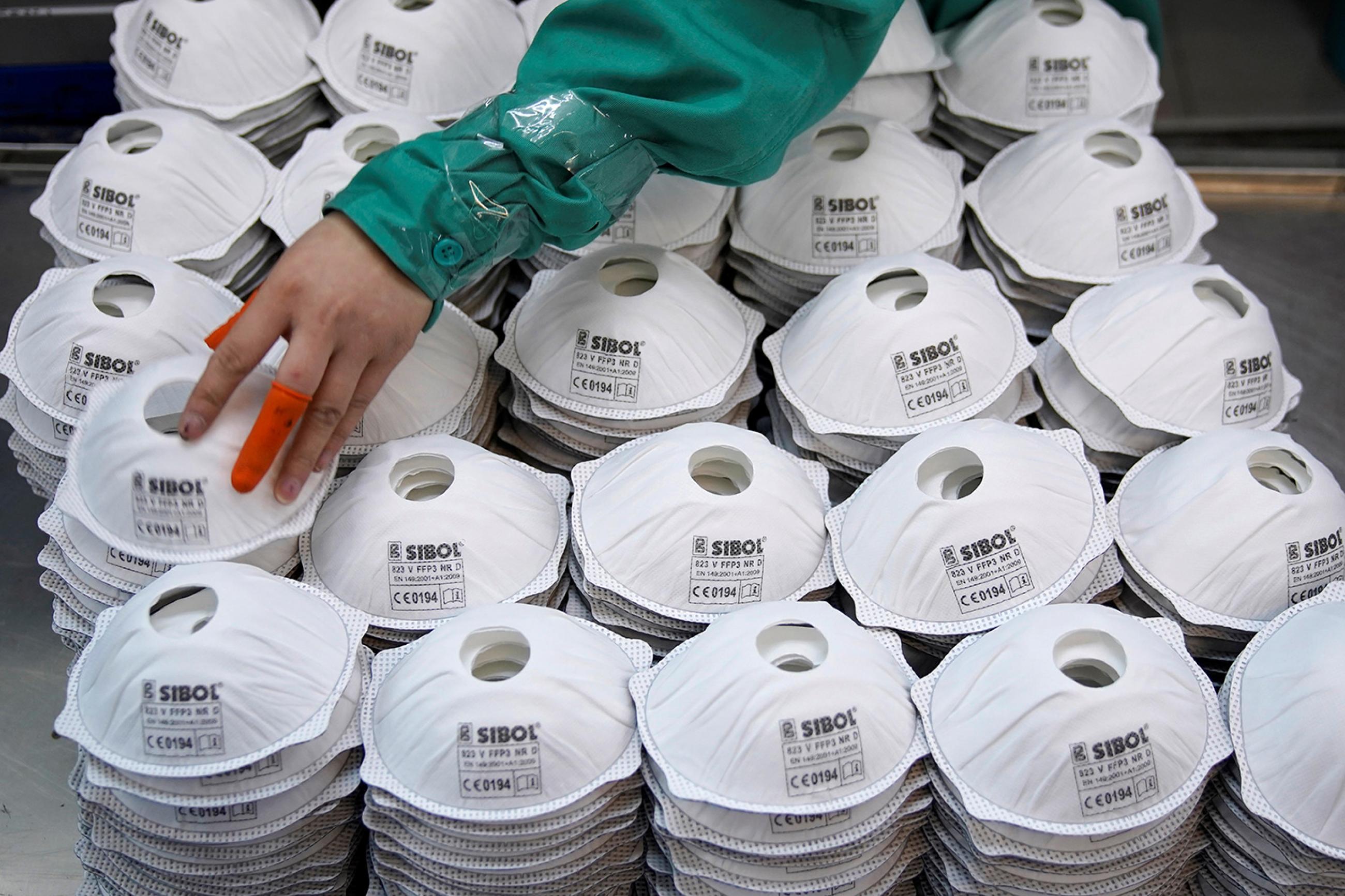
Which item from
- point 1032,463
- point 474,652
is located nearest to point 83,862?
point 474,652

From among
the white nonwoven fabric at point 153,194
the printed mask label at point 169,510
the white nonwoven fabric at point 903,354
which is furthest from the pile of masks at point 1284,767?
the white nonwoven fabric at point 153,194

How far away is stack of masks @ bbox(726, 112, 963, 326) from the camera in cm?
145

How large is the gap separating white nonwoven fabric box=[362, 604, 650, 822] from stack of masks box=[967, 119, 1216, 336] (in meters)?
0.75

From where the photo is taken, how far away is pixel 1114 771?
1.00 meters

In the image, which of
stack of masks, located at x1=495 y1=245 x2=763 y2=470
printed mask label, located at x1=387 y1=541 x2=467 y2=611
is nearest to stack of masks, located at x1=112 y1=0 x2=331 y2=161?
stack of masks, located at x1=495 y1=245 x2=763 y2=470

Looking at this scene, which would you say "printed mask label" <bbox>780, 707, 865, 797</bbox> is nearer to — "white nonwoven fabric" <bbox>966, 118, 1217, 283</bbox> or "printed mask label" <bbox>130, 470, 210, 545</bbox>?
"printed mask label" <bbox>130, 470, 210, 545</bbox>

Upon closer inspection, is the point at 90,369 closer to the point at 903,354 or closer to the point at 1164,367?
the point at 903,354

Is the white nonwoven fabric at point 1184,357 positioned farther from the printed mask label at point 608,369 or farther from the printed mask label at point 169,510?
the printed mask label at point 169,510

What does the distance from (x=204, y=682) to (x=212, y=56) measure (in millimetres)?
909

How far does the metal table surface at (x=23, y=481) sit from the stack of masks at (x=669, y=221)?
0.72 m

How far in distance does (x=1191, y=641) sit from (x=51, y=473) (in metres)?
1.17

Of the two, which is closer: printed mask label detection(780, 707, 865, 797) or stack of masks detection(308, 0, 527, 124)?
printed mask label detection(780, 707, 865, 797)

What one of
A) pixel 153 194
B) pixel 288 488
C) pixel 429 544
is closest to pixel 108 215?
pixel 153 194

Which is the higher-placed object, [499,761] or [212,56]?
[212,56]
